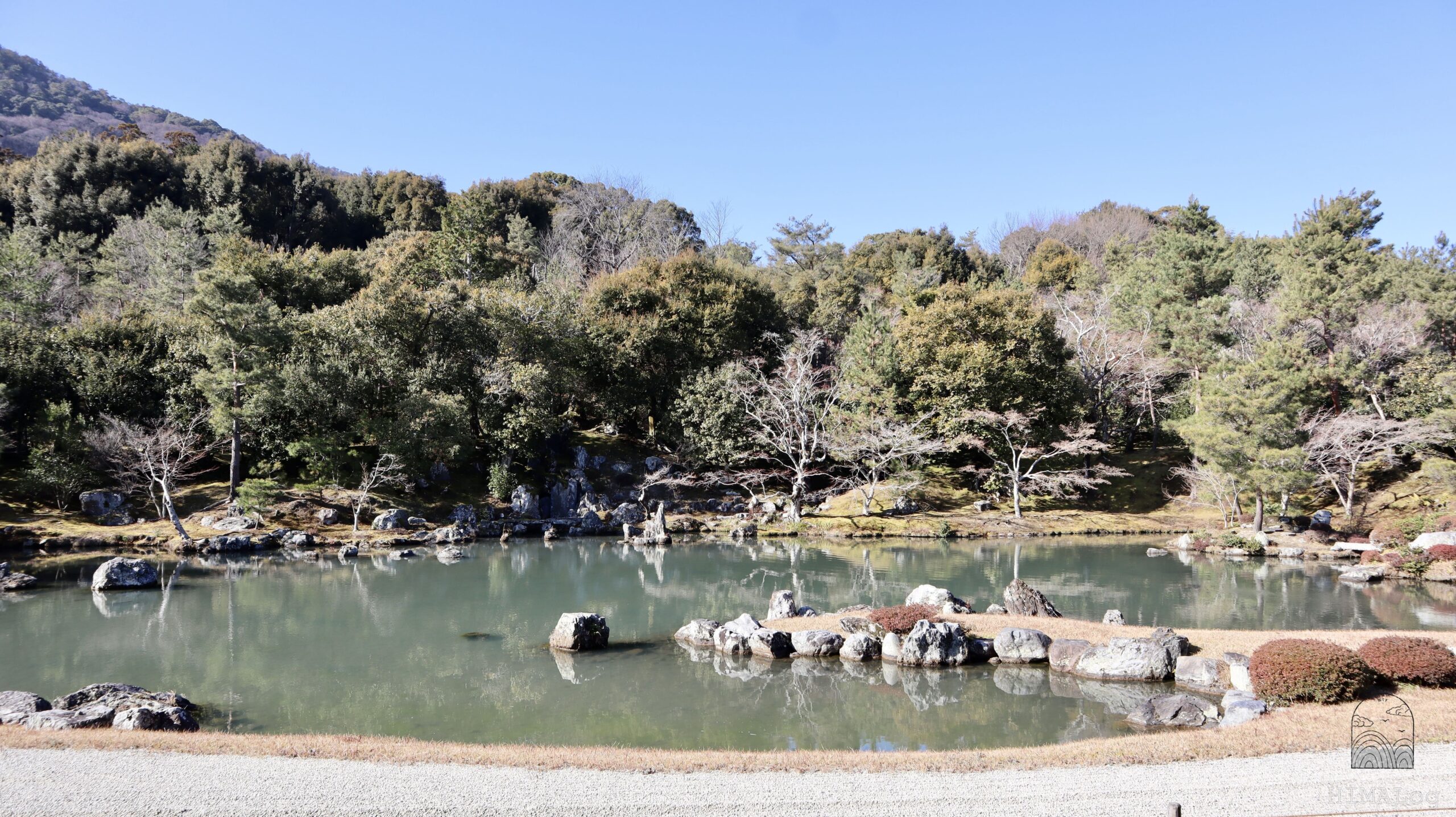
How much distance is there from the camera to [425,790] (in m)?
8.06

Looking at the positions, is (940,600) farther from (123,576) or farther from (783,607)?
(123,576)

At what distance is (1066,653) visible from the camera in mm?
14656

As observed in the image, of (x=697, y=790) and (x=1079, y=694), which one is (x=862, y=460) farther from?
(x=697, y=790)

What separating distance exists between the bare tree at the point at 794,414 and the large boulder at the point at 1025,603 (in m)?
17.3

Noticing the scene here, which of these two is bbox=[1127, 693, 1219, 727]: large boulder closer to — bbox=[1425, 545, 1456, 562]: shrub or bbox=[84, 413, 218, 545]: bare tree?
bbox=[1425, 545, 1456, 562]: shrub

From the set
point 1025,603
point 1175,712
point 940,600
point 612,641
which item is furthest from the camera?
point 940,600

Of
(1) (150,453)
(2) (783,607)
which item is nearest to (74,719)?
(2) (783,607)

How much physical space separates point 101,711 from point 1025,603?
16.5m

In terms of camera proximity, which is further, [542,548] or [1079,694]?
[542,548]

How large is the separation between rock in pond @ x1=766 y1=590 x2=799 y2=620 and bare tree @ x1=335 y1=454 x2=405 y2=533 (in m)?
19.0

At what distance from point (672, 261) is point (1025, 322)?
1859 cm

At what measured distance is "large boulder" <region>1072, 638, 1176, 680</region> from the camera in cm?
1380

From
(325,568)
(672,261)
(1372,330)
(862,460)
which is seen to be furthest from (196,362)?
(1372,330)

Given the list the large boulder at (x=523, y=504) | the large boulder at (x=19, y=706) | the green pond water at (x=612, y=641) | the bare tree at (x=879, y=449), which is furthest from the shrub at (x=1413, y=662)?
the large boulder at (x=523, y=504)
